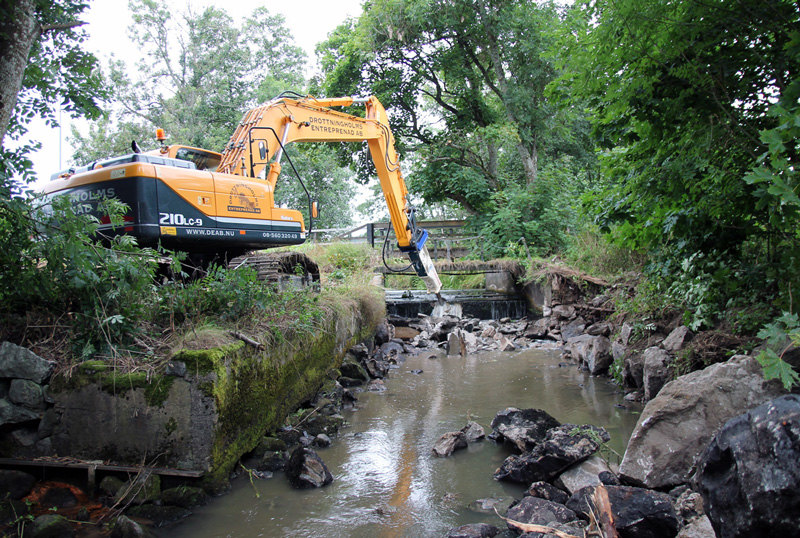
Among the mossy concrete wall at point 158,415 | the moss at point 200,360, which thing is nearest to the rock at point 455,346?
the mossy concrete wall at point 158,415

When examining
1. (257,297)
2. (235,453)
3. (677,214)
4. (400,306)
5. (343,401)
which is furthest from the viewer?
(400,306)

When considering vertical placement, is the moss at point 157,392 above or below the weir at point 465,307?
above

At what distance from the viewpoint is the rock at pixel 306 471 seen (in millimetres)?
3850

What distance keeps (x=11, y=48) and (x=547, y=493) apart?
461cm

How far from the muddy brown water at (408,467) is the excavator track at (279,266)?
228cm

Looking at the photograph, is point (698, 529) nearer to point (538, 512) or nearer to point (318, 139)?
point (538, 512)

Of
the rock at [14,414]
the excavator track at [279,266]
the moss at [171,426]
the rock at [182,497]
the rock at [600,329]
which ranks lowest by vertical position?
the rock at [182,497]

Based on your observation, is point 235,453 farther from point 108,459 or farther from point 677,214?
point 677,214

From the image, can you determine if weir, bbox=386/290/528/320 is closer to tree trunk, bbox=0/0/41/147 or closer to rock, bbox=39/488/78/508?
rock, bbox=39/488/78/508

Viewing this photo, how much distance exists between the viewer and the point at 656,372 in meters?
5.13

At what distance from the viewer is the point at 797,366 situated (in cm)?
345

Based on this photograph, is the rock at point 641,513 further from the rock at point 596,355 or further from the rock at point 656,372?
the rock at point 596,355

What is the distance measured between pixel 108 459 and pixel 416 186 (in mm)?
15341

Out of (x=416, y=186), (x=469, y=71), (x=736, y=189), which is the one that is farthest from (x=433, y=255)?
(x=736, y=189)
